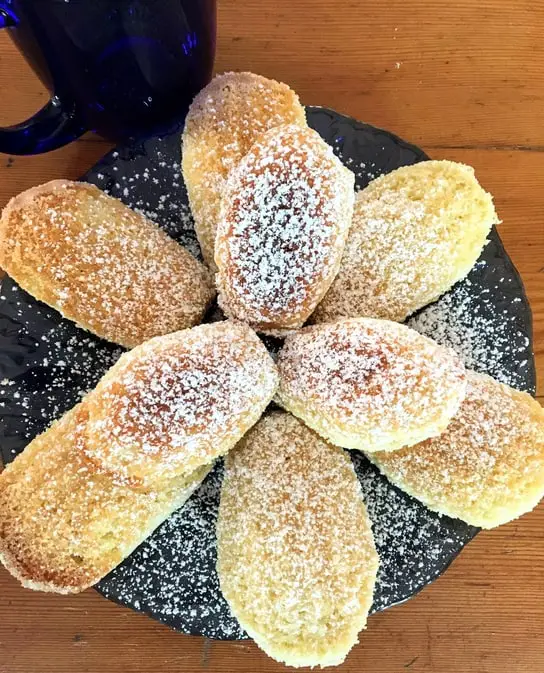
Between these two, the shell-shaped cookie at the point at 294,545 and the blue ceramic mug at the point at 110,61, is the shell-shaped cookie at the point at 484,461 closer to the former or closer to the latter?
the shell-shaped cookie at the point at 294,545

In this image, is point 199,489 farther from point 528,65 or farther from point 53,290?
point 528,65

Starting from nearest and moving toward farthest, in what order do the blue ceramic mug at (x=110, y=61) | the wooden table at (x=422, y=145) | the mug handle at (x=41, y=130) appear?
the blue ceramic mug at (x=110, y=61), the mug handle at (x=41, y=130), the wooden table at (x=422, y=145)

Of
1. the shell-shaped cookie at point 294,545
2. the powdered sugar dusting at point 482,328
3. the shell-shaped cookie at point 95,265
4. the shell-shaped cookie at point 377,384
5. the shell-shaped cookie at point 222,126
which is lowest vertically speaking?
the shell-shaped cookie at point 294,545

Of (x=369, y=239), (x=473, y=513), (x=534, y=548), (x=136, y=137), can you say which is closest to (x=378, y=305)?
(x=369, y=239)

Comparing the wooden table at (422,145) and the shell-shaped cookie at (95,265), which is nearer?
the shell-shaped cookie at (95,265)

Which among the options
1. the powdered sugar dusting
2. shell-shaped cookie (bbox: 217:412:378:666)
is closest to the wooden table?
the powdered sugar dusting

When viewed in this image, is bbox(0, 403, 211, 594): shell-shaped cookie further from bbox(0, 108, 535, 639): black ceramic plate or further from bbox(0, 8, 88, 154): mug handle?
bbox(0, 8, 88, 154): mug handle

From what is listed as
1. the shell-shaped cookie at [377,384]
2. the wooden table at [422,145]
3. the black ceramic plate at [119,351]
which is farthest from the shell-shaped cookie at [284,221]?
the wooden table at [422,145]
